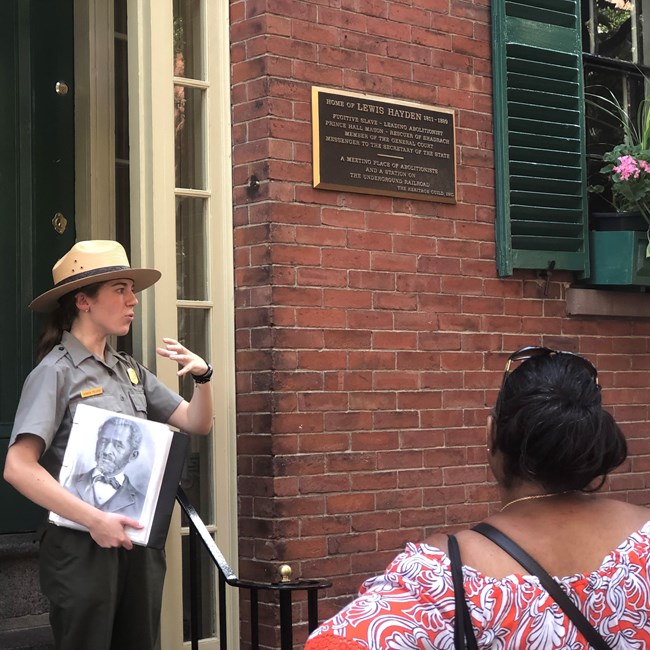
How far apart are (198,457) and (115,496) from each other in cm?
132

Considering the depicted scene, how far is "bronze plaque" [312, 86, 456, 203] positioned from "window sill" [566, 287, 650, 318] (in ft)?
3.02

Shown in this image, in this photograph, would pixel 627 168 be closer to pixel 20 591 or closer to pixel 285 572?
pixel 285 572

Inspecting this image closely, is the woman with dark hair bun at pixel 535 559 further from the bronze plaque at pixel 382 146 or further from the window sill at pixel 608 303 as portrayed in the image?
the window sill at pixel 608 303

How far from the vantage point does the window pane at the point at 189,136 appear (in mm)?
5141

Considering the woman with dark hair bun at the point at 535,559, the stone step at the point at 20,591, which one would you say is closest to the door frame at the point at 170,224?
the stone step at the point at 20,591

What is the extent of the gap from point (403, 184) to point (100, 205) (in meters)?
1.50

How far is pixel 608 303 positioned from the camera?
20.2ft

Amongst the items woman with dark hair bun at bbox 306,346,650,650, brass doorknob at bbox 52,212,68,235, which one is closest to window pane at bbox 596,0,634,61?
brass doorknob at bbox 52,212,68,235

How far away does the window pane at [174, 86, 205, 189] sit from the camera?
5.14 m

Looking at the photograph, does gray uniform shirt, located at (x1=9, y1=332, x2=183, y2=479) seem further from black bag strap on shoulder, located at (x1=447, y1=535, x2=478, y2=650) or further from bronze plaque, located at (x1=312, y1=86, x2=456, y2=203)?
black bag strap on shoulder, located at (x1=447, y1=535, x2=478, y2=650)

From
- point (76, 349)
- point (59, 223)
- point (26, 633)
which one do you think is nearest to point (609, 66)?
point (59, 223)

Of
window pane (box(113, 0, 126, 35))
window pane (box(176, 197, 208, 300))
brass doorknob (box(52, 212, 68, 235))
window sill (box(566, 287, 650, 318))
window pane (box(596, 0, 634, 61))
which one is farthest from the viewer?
window pane (box(596, 0, 634, 61))

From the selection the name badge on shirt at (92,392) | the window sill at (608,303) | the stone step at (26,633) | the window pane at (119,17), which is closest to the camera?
the name badge on shirt at (92,392)

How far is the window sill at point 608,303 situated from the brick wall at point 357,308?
0.27 metres
